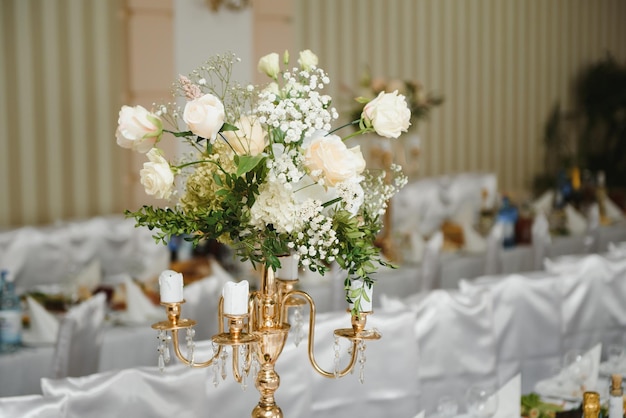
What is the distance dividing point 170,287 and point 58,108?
14.6ft

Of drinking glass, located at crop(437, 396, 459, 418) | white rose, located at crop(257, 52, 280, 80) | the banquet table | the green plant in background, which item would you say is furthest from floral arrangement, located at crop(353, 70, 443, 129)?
the green plant in background

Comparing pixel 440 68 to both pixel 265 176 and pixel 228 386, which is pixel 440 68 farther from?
pixel 265 176

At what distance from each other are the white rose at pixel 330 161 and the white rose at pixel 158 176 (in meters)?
0.26

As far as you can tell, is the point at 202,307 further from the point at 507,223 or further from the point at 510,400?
the point at 507,223

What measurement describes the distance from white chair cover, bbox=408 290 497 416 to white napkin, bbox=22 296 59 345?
1364mm

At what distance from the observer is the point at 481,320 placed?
3008 millimetres

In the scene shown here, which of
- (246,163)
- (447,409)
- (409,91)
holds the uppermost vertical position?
(409,91)

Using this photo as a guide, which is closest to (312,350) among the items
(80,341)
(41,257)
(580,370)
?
(580,370)

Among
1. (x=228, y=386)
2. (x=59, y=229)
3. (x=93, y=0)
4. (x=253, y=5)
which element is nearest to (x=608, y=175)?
(x=253, y=5)

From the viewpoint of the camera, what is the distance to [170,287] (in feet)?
5.63

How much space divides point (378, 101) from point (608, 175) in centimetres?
857

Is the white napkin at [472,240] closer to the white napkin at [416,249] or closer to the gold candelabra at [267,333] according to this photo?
the white napkin at [416,249]

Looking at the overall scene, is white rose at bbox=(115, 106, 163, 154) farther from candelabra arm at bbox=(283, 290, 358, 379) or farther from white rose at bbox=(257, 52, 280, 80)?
candelabra arm at bbox=(283, 290, 358, 379)

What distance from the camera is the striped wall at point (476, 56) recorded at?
25.4ft
